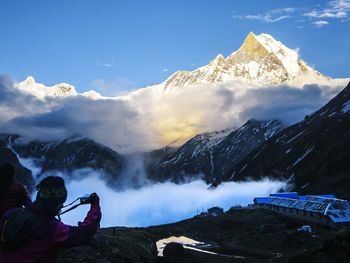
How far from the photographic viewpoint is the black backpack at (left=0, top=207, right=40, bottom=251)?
821 centimetres

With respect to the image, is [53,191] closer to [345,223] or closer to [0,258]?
[0,258]

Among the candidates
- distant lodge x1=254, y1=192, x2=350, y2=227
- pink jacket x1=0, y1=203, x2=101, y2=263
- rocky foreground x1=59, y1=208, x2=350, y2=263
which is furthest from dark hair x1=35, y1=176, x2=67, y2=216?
distant lodge x1=254, y1=192, x2=350, y2=227

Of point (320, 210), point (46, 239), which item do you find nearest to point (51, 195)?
point (46, 239)

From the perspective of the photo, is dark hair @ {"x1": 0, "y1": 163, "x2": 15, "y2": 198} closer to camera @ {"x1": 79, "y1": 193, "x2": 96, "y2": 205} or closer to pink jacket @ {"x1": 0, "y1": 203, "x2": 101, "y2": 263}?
camera @ {"x1": 79, "y1": 193, "x2": 96, "y2": 205}

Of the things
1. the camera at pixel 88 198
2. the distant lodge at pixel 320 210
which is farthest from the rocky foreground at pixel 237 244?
the camera at pixel 88 198

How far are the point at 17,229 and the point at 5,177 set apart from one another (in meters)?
3.10

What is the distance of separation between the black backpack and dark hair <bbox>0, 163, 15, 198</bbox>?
9.05ft

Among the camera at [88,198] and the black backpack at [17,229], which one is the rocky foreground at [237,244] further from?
the black backpack at [17,229]

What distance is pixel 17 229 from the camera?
8188 mm

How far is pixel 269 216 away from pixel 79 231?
106897 millimetres

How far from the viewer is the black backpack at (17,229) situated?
821cm

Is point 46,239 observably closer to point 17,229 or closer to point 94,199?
point 17,229

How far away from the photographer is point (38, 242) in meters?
8.34

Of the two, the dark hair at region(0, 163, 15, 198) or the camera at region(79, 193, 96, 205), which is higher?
the dark hair at region(0, 163, 15, 198)
